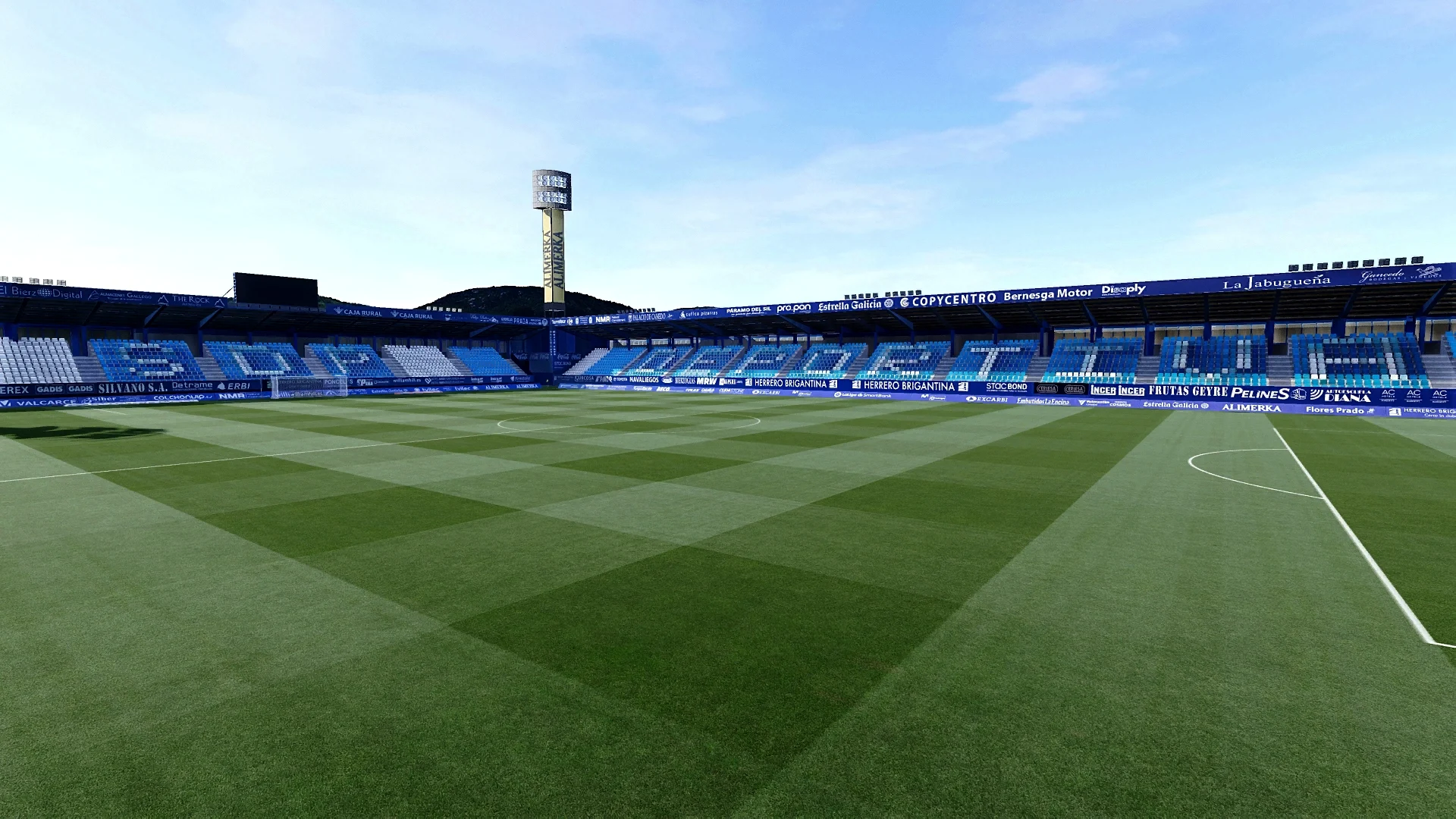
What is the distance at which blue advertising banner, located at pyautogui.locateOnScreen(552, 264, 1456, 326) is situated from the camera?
30.9 metres

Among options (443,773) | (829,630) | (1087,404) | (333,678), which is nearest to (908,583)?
(829,630)

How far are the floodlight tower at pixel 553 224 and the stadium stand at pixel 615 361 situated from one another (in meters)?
25.5

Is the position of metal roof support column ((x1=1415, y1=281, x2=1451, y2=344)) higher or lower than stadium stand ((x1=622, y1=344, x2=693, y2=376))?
higher

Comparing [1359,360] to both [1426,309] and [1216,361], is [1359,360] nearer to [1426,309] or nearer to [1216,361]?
[1426,309]

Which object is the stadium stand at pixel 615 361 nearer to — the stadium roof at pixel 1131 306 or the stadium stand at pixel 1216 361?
the stadium roof at pixel 1131 306

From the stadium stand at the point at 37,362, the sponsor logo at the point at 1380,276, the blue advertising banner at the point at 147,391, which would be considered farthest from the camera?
the stadium stand at the point at 37,362

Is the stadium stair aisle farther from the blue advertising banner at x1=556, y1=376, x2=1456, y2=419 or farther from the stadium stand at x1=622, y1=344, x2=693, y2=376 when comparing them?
the stadium stand at x1=622, y1=344, x2=693, y2=376

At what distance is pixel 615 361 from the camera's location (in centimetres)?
6756


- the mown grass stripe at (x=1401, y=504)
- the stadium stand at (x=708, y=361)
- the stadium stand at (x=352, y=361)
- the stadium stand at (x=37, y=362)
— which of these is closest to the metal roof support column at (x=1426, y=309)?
the mown grass stripe at (x=1401, y=504)

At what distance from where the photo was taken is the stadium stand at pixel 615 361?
6600cm

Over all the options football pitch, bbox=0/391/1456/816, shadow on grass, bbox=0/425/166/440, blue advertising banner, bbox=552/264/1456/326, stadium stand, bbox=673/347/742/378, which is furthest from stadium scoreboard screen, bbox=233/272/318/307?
football pitch, bbox=0/391/1456/816

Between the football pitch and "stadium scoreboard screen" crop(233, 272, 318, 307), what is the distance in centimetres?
4051

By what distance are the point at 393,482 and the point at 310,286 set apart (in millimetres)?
45813

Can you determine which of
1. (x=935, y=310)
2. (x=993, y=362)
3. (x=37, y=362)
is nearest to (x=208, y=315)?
(x=37, y=362)
